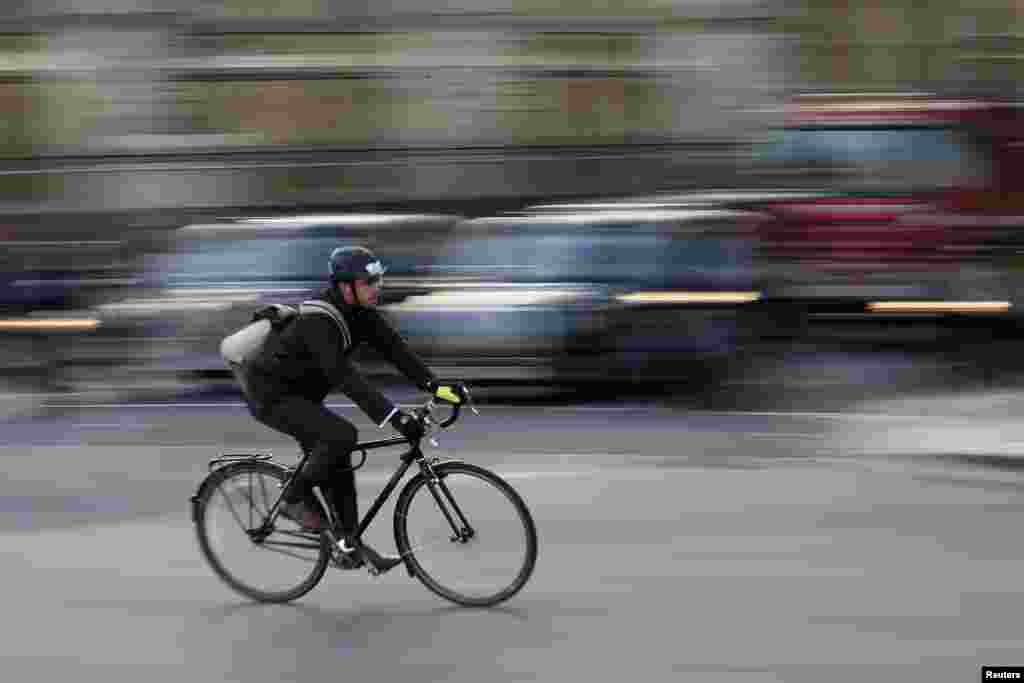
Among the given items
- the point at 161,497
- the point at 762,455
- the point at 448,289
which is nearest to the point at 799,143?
the point at 448,289

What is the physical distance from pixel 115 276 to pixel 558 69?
7.05 m

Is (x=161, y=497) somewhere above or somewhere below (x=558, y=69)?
below

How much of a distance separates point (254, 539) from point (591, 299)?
17.7ft

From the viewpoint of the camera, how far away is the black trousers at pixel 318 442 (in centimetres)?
661

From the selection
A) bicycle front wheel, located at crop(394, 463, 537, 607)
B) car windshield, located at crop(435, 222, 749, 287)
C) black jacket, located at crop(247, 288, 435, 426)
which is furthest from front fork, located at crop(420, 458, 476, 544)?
car windshield, located at crop(435, 222, 749, 287)

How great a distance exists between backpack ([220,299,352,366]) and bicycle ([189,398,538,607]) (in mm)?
466

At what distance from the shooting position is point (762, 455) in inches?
393

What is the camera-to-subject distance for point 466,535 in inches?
265

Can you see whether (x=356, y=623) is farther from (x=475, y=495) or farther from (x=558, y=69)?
(x=558, y=69)

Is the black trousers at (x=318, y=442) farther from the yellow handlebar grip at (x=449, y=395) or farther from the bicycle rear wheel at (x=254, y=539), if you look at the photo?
the yellow handlebar grip at (x=449, y=395)

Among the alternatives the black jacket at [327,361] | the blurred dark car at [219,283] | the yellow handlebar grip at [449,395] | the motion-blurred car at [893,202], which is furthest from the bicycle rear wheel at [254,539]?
the motion-blurred car at [893,202]

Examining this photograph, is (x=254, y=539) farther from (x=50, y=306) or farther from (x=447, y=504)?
(x=50, y=306)

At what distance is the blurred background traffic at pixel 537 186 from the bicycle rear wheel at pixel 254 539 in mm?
5057

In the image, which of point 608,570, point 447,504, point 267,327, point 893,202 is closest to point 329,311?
point 267,327
